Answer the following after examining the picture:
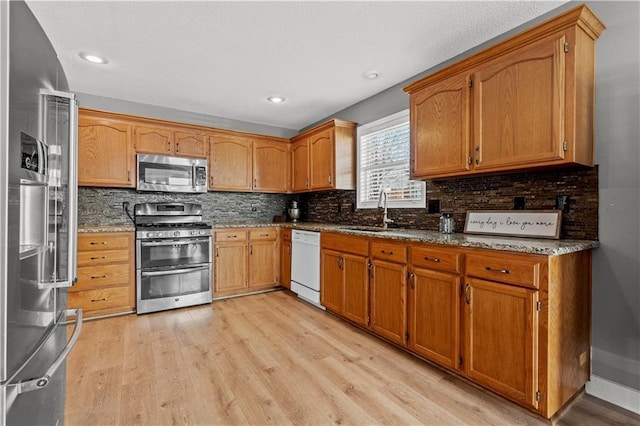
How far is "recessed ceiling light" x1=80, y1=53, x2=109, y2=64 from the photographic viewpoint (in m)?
2.72

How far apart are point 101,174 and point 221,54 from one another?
2.06 m

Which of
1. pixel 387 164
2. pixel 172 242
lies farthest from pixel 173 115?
pixel 387 164

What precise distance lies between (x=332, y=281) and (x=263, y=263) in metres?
1.33

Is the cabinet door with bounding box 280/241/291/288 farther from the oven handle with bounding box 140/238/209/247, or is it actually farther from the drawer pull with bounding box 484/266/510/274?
the drawer pull with bounding box 484/266/510/274

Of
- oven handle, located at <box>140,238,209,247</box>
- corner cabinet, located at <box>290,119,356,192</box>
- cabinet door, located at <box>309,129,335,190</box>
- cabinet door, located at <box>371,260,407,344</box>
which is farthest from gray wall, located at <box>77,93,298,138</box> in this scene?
cabinet door, located at <box>371,260,407,344</box>

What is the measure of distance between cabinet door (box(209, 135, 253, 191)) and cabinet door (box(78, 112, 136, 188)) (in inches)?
37.6

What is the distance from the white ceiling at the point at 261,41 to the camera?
2.11m

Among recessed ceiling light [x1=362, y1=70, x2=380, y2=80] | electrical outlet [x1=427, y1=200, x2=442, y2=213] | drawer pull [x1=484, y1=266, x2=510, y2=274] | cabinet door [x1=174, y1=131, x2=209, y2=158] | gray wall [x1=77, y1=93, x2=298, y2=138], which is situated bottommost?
drawer pull [x1=484, y1=266, x2=510, y2=274]

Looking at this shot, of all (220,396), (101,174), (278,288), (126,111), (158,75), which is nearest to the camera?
(220,396)

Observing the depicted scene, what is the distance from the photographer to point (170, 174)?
3914 mm

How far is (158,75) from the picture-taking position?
3.14 metres

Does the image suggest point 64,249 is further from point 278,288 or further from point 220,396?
point 278,288

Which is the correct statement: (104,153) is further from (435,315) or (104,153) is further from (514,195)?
(514,195)

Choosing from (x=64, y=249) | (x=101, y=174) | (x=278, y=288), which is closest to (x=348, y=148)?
(x=278, y=288)
